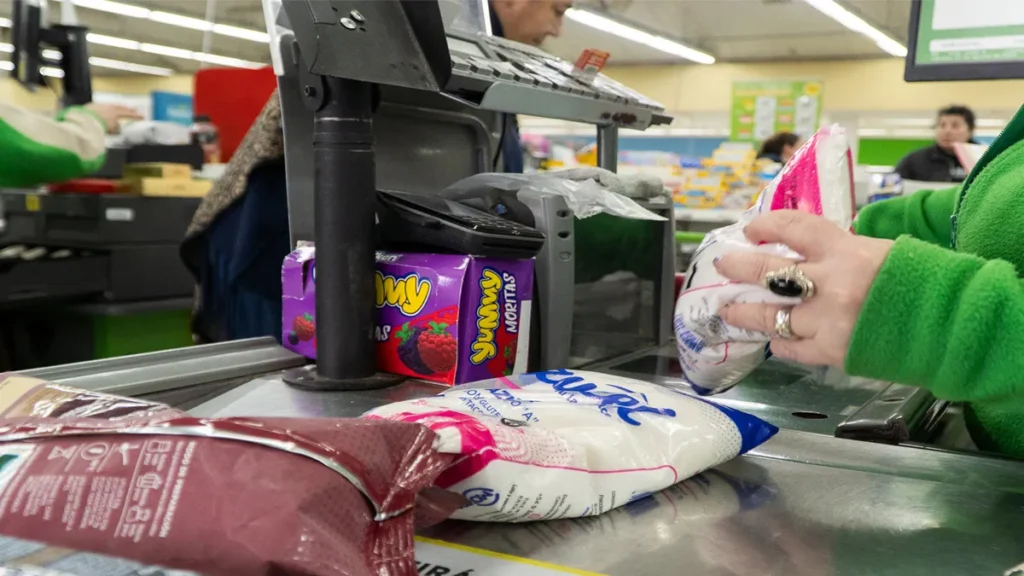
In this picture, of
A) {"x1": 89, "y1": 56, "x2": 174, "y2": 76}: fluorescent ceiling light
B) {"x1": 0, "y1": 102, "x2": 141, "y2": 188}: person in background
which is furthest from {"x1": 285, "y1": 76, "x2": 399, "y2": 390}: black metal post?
{"x1": 89, "y1": 56, "x2": 174, "y2": 76}: fluorescent ceiling light

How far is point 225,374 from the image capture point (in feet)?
3.13

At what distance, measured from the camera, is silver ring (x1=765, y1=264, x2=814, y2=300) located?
1.90 ft

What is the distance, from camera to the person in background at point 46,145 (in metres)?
2.07

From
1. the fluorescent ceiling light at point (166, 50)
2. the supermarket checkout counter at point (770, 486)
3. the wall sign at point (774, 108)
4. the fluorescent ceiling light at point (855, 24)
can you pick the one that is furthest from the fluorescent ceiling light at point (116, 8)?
the supermarket checkout counter at point (770, 486)

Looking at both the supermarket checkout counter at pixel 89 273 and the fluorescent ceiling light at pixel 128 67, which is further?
the fluorescent ceiling light at pixel 128 67

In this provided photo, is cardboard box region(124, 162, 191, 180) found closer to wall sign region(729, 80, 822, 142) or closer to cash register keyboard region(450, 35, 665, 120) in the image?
cash register keyboard region(450, 35, 665, 120)

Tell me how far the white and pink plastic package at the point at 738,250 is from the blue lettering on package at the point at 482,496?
0.84ft

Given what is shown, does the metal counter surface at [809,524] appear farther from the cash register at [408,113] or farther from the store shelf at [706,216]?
the store shelf at [706,216]

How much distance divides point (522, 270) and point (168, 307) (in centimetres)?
223

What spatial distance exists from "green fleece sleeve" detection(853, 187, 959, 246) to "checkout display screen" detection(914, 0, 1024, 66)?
0.44 meters

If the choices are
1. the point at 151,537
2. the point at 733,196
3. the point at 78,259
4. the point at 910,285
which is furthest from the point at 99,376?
the point at 733,196

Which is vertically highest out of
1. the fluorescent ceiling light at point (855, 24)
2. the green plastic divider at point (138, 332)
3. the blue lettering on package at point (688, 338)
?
the fluorescent ceiling light at point (855, 24)

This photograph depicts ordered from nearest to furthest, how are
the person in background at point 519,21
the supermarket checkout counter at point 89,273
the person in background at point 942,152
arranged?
the person in background at point 519,21
the supermarket checkout counter at point 89,273
the person in background at point 942,152

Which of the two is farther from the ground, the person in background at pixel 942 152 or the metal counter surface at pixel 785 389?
the person in background at pixel 942 152
